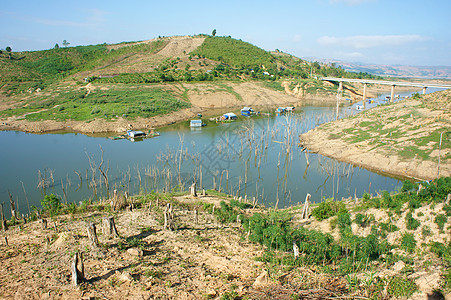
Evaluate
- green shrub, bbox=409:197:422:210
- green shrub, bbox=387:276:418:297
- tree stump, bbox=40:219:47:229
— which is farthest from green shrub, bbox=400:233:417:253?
tree stump, bbox=40:219:47:229

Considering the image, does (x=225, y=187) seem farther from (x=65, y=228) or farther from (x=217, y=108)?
(x=217, y=108)

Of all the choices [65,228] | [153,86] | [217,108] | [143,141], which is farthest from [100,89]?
[65,228]

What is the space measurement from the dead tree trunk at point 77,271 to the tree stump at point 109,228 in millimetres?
2145

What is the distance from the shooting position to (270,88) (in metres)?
63.5

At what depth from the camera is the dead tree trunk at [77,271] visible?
7324 mm

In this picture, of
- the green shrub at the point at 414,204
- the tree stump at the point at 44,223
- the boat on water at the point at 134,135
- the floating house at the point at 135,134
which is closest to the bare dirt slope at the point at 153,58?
the boat on water at the point at 134,135

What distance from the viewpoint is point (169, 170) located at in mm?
20781

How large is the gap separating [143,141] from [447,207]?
27.1 metres

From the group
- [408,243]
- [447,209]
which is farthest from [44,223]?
[447,209]

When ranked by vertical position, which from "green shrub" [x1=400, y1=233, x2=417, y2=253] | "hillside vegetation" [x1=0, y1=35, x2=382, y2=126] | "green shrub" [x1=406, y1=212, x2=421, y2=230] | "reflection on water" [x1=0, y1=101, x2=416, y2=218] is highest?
"hillside vegetation" [x1=0, y1=35, x2=382, y2=126]

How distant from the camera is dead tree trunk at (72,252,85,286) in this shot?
7.32 metres

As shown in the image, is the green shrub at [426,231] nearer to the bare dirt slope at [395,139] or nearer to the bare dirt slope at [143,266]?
the bare dirt slope at [143,266]

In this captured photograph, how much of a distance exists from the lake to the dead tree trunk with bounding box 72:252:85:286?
807 centimetres

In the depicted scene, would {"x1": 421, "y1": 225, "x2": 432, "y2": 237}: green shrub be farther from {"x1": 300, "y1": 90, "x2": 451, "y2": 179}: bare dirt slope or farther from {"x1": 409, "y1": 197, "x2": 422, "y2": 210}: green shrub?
{"x1": 300, "y1": 90, "x2": 451, "y2": 179}: bare dirt slope
